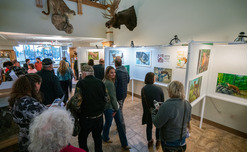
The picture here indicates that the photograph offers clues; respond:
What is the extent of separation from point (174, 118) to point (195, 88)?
138cm

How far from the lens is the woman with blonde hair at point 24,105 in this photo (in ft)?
3.47

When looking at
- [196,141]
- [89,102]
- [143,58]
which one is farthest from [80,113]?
[143,58]

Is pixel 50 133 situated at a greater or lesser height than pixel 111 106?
greater

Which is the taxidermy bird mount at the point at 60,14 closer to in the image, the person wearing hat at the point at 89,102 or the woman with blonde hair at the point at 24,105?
the person wearing hat at the point at 89,102

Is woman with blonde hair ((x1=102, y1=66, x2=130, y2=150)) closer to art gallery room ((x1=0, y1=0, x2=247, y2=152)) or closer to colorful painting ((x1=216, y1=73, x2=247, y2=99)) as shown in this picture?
art gallery room ((x1=0, y1=0, x2=247, y2=152))

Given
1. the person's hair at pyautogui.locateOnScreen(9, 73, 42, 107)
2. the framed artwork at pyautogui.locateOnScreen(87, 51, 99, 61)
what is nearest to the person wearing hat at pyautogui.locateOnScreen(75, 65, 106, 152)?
the person's hair at pyautogui.locateOnScreen(9, 73, 42, 107)

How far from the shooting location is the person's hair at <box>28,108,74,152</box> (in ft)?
2.32

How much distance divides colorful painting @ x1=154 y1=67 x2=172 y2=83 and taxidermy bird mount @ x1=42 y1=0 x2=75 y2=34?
3881 millimetres

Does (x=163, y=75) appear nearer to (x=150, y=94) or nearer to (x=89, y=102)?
(x=150, y=94)

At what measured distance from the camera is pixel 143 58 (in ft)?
12.1

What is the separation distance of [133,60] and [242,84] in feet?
8.98

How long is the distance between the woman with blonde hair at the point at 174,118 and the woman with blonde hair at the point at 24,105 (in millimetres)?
1250

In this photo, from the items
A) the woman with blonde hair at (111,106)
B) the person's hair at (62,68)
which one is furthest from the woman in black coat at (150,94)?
the person's hair at (62,68)

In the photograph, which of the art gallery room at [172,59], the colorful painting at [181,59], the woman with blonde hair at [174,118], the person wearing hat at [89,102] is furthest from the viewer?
the colorful painting at [181,59]
